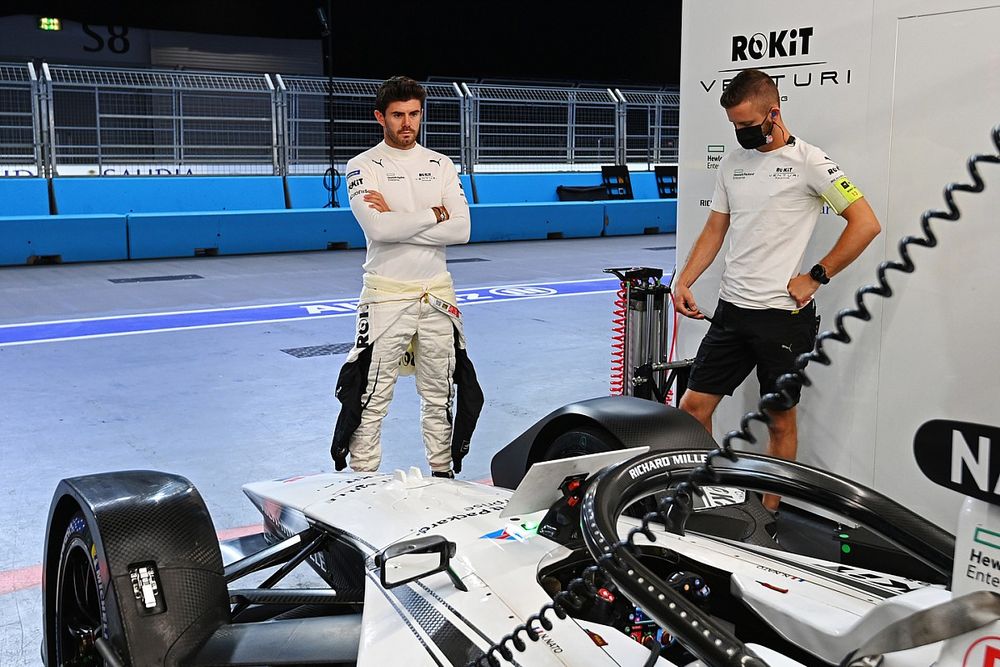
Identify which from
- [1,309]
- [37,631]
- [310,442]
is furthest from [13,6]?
[37,631]

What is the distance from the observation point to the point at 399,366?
4836 millimetres

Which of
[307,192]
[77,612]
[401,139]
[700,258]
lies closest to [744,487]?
[77,612]

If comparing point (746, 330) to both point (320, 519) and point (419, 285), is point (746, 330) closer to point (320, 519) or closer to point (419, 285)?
point (419, 285)

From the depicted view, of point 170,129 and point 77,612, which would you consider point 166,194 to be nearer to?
point 170,129

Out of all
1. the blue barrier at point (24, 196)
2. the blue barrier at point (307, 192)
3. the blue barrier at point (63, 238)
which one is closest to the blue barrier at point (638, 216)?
the blue barrier at point (307, 192)

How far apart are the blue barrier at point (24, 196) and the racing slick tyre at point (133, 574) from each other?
12201mm

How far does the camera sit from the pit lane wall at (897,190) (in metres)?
3.90

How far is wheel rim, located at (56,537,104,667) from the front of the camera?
2828 millimetres

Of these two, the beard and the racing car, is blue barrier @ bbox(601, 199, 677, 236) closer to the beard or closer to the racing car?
the beard

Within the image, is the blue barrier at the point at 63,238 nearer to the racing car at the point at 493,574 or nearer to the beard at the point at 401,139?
the beard at the point at 401,139

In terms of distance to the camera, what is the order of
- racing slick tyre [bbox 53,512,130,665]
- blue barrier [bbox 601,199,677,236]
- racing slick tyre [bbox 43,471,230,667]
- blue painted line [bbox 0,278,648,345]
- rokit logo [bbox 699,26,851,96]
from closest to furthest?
1. racing slick tyre [bbox 43,471,230,667]
2. racing slick tyre [bbox 53,512,130,665]
3. rokit logo [bbox 699,26,851,96]
4. blue painted line [bbox 0,278,648,345]
5. blue barrier [bbox 601,199,677,236]

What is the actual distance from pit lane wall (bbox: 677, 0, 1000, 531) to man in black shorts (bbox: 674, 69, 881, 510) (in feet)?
0.66

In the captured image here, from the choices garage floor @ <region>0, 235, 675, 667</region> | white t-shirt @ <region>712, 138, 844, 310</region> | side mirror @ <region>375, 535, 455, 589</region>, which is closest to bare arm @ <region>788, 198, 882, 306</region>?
white t-shirt @ <region>712, 138, 844, 310</region>

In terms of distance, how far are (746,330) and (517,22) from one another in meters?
22.2
